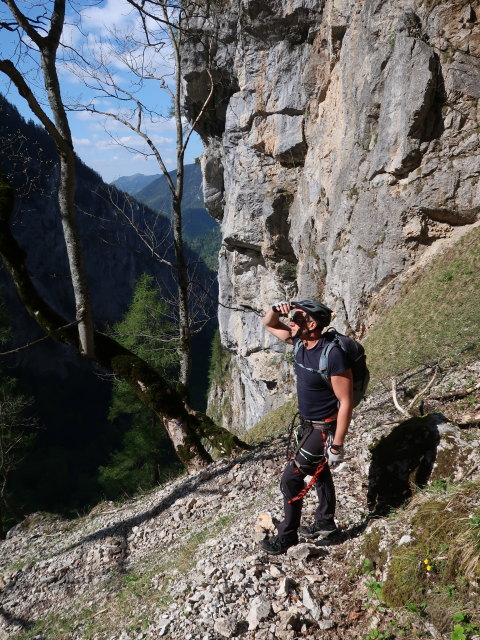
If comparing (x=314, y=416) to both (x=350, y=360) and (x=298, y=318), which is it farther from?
(x=298, y=318)

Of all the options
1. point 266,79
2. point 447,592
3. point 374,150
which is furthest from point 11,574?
point 266,79

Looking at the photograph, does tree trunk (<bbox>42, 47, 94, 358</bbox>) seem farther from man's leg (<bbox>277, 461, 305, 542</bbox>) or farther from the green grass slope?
the green grass slope

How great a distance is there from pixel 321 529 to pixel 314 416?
1063 mm

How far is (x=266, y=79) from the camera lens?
24422 mm

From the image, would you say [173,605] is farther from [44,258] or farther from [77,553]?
[44,258]

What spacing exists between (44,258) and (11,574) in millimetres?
78990

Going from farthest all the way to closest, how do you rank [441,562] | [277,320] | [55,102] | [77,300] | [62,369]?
[62,369] → [77,300] → [55,102] → [277,320] → [441,562]

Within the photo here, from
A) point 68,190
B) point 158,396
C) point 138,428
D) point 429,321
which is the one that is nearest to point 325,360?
point 68,190

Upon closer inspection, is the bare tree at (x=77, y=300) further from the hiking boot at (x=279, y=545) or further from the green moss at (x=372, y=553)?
the green moss at (x=372, y=553)

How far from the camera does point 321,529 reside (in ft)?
12.3

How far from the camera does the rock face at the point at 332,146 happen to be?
14727 mm

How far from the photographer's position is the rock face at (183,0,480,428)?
1473 centimetres

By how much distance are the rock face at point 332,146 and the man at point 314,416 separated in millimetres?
3351

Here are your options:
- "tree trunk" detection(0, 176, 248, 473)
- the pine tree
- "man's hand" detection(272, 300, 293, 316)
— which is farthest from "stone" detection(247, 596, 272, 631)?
the pine tree
